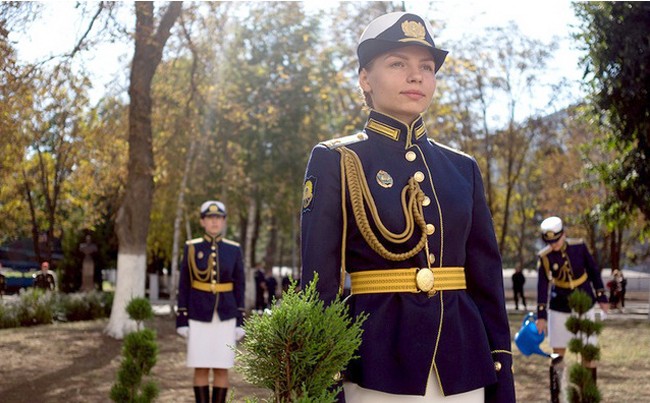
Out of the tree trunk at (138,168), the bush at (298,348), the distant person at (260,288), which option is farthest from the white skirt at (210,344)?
the distant person at (260,288)

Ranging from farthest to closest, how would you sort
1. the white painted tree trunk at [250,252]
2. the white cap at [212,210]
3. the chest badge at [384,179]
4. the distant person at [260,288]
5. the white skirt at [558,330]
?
the white painted tree trunk at [250,252], the distant person at [260,288], the white skirt at [558,330], the white cap at [212,210], the chest badge at [384,179]

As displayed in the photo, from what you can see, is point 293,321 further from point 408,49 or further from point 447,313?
point 408,49

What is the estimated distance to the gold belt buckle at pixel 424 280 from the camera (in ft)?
11.5

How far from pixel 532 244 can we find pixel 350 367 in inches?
2853

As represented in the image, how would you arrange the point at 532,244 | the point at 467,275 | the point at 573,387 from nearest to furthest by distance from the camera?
the point at 467,275, the point at 573,387, the point at 532,244

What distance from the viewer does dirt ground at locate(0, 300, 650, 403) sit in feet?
39.9

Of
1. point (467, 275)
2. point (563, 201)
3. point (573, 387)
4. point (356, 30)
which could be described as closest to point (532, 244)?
point (563, 201)

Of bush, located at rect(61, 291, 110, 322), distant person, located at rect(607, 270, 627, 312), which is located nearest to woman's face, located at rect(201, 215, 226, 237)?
bush, located at rect(61, 291, 110, 322)

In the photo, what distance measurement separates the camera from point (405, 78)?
11.8ft

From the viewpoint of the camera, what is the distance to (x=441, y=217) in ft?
12.0

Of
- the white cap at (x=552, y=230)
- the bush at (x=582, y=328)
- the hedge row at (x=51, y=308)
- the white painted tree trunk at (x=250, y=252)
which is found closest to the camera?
the bush at (x=582, y=328)

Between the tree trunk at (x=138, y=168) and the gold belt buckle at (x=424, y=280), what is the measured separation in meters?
15.2

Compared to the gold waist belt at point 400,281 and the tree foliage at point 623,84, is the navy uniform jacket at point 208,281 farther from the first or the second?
the tree foliage at point 623,84

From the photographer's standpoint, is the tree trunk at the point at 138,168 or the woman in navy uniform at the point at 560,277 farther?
the tree trunk at the point at 138,168
